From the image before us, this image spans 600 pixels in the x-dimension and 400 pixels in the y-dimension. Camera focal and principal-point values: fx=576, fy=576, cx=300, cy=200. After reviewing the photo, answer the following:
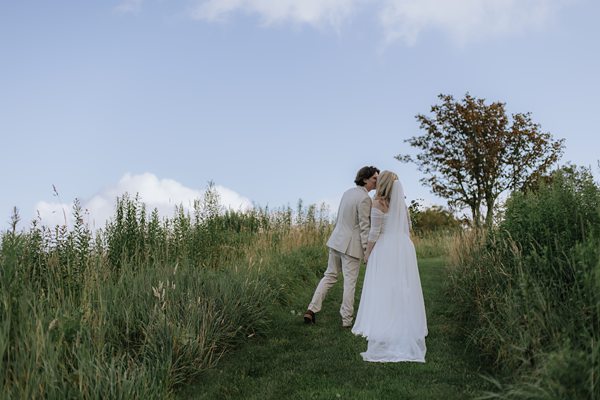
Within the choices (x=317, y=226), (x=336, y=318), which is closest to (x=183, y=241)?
(x=336, y=318)

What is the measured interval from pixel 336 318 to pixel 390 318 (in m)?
2.00

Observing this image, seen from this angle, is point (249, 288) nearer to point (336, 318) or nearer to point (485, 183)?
point (336, 318)

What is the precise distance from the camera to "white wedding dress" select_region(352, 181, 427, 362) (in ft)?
23.0

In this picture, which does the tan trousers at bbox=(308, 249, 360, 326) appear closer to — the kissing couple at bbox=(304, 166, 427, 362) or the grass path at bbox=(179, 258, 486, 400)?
the kissing couple at bbox=(304, 166, 427, 362)

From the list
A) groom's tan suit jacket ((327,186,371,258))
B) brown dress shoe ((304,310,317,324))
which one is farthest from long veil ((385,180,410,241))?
brown dress shoe ((304,310,317,324))

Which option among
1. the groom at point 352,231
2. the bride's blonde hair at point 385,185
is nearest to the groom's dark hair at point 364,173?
the groom at point 352,231

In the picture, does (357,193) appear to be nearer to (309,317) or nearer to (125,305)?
(309,317)

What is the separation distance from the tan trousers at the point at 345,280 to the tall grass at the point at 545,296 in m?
1.62

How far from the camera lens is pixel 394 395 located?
5543mm

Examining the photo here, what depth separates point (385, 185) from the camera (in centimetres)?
791

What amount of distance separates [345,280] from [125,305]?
325 centimetres

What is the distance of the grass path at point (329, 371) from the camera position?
5.69 meters

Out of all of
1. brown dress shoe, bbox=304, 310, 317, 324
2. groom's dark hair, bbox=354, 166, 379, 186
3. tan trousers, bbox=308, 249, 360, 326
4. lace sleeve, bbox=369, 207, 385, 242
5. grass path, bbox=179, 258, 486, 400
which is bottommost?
grass path, bbox=179, 258, 486, 400

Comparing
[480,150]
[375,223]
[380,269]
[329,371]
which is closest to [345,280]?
[380,269]
